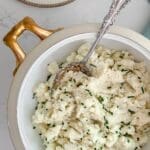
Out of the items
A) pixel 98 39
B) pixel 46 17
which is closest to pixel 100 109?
pixel 98 39

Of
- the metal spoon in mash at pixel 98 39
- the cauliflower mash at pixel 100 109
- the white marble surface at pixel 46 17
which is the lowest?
the cauliflower mash at pixel 100 109

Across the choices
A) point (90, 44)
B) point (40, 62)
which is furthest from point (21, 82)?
point (90, 44)

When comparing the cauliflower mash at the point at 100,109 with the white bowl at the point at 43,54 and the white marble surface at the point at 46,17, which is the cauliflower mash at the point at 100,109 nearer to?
the white bowl at the point at 43,54

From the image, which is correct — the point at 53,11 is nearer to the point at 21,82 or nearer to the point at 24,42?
the point at 24,42

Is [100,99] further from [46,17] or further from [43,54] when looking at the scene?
[46,17]

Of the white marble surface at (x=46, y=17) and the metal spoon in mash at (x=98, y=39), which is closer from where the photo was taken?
the metal spoon in mash at (x=98, y=39)

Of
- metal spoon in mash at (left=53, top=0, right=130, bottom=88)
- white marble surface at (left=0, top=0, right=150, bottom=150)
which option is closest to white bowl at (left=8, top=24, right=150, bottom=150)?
metal spoon in mash at (left=53, top=0, right=130, bottom=88)

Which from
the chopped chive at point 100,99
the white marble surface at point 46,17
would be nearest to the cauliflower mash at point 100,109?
the chopped chive at point 100,99
